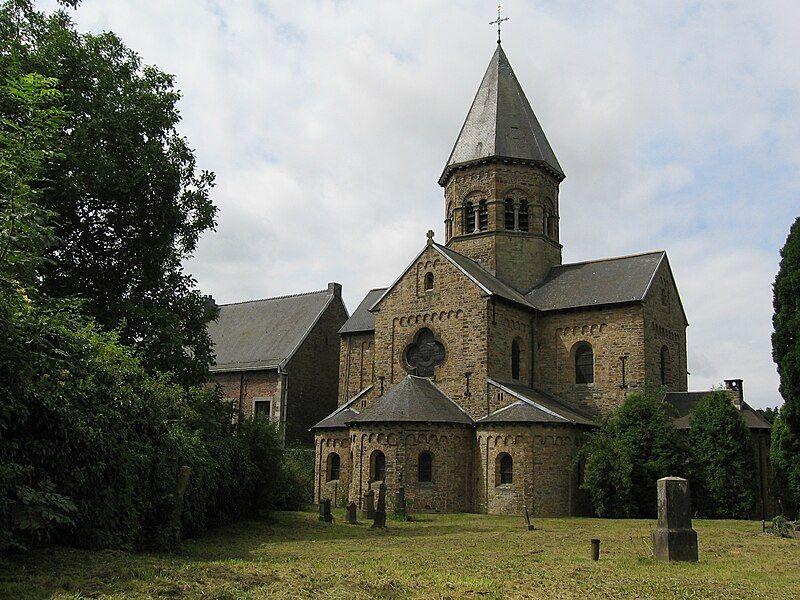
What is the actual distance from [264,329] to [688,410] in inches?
1025

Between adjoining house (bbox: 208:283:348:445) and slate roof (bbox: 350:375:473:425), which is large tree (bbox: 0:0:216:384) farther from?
adjoining house (bbox: 208:283:348:445)

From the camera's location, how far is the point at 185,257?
25828 mm

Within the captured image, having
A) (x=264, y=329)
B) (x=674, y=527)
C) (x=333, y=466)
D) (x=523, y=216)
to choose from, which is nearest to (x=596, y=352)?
(x=523, y=216)

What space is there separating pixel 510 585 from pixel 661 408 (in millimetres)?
21287

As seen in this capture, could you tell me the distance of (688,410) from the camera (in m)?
33.1

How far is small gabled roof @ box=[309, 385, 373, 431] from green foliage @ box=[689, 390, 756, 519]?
47.9 feet

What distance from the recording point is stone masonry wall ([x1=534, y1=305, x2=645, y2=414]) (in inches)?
1336

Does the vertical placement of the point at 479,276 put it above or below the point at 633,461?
above

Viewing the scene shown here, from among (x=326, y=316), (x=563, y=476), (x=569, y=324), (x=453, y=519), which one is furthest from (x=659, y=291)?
(x=326, y=316)

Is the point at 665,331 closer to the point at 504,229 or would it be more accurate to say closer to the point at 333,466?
the point at 504,229

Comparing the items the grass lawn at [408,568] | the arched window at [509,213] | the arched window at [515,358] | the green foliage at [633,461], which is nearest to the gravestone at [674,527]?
the grass lawn at [408,568]

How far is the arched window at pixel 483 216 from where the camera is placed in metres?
39.2

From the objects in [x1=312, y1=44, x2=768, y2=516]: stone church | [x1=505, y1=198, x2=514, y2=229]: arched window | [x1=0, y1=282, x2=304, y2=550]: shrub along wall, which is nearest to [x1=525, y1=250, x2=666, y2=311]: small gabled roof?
[x1=312, y1=44, x2=768, y2=516]: stone church

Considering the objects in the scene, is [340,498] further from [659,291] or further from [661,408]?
[659,291]
